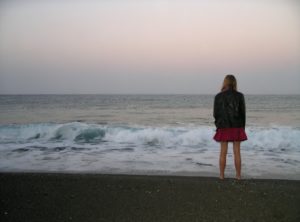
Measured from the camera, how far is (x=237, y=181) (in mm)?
6633

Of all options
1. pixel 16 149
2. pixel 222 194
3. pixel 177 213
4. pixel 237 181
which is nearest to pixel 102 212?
pixel 177 213

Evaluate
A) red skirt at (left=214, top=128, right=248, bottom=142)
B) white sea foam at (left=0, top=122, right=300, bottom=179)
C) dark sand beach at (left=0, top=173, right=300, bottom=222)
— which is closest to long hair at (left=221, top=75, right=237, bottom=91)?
red skirt at (left=214, top=128, right=248, bottom=142)

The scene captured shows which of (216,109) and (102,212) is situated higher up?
(216,109)

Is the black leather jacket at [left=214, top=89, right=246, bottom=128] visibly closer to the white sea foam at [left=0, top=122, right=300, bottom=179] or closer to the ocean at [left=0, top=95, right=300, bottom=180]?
the ocean at [left=0, top=95, right=300, bottom=180]

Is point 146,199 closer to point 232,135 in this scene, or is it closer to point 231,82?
point 232,135

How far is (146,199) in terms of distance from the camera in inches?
220

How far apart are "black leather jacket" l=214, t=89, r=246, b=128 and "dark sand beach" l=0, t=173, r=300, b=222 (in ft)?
3.20

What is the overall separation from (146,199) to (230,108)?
204cm

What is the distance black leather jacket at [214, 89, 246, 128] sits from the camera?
645cm

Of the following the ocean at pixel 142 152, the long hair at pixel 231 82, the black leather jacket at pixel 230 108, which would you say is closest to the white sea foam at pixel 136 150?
the ocean at pixel 142 152

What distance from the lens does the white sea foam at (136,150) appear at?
9.38 m

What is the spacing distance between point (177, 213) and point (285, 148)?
897 cm

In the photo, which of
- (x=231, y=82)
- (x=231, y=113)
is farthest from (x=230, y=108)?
(x=231, y=82)

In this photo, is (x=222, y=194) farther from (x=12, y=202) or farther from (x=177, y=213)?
(x=12, y=202)
